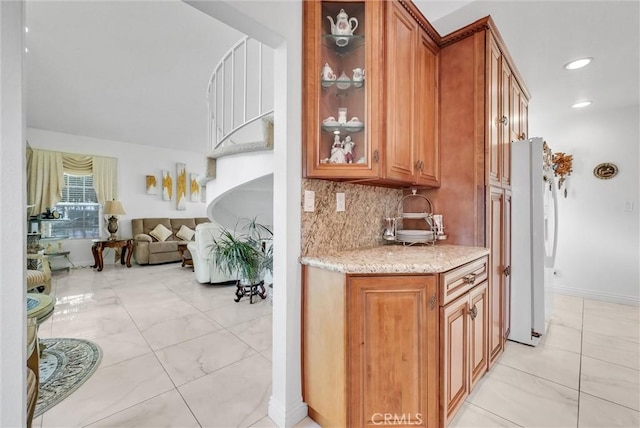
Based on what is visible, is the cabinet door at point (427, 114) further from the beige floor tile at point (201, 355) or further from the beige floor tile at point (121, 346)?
the beige floor tile at point (121, 346)

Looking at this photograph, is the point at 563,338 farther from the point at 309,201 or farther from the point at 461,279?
the point at 309,201

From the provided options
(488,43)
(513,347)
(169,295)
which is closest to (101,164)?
(169,295)

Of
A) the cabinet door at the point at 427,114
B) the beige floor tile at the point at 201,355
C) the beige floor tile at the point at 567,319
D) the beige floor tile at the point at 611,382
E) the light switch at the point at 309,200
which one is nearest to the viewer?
the light switch at the point at 309,200

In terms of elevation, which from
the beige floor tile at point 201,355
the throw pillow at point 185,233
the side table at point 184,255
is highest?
the throw pillow at point 185,233

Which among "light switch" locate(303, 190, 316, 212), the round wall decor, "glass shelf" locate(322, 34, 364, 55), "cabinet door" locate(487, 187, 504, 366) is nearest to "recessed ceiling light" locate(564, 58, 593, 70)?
"cabinet door" locate(487, 187, 504, 366)

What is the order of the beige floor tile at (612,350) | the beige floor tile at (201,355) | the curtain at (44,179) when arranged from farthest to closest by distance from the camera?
the curtain at (44,179) < the beige floor tile at (612,350) < the beige floor tile at (201,355)

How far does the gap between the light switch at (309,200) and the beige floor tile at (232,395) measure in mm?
1180

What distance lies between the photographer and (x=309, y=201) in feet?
5.24

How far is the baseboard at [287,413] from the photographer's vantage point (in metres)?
1.48

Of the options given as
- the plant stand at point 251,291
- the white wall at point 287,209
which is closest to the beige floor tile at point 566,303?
the white wall at point 287,209

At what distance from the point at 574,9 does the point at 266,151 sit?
2.29 metres

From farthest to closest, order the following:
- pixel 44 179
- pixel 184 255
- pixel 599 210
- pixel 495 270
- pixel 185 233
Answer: pixel 185 233
pixel 184 255
pixel 44 179
pixel 599 210
pixel 495 270

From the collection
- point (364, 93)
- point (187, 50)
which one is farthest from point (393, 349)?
point (187, 50)

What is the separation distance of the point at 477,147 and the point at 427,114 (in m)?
0.42
